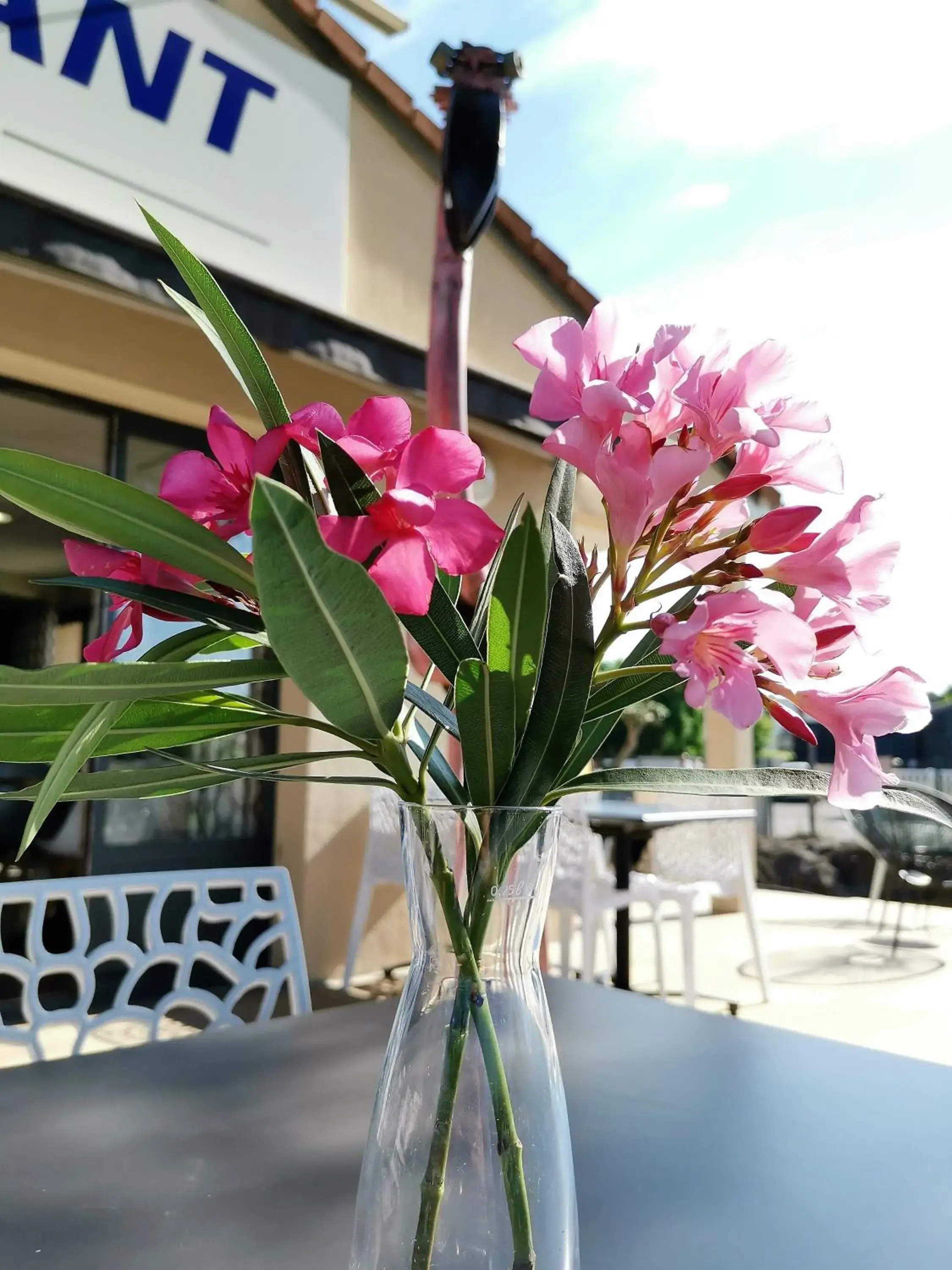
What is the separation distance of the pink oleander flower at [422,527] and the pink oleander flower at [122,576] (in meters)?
0.10

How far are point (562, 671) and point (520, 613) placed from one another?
4 cm

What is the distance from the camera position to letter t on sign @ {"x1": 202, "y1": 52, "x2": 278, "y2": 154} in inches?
172

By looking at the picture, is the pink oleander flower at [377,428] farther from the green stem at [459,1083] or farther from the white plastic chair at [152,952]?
the white plastic chair at [152,952]

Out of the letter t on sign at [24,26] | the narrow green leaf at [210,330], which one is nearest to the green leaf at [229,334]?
the narrow green leaf at [210,330]

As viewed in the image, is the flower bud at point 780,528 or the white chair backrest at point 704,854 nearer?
the flower bud at point 780,528

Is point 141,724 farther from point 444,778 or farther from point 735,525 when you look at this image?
point 735,525

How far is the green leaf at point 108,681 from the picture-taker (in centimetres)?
A: 39

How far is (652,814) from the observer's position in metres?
4.78

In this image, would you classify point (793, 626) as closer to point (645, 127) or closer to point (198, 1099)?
point (198, 1099)

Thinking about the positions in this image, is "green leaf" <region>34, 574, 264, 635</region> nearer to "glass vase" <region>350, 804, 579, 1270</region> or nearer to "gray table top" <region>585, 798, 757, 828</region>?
"glass vase" <region>350, 804, 579, 1270</region>

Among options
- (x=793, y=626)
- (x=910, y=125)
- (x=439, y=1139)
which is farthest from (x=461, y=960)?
(x=910, y=125)

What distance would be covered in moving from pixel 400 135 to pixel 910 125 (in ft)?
26.0

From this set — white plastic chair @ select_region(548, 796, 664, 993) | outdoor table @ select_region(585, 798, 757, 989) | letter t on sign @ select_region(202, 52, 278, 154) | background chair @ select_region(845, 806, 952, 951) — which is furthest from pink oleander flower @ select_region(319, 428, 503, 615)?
background chair @ select_region(845, 806, 952, 951)

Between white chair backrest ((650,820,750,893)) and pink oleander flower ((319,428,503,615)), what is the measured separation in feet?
14.6
